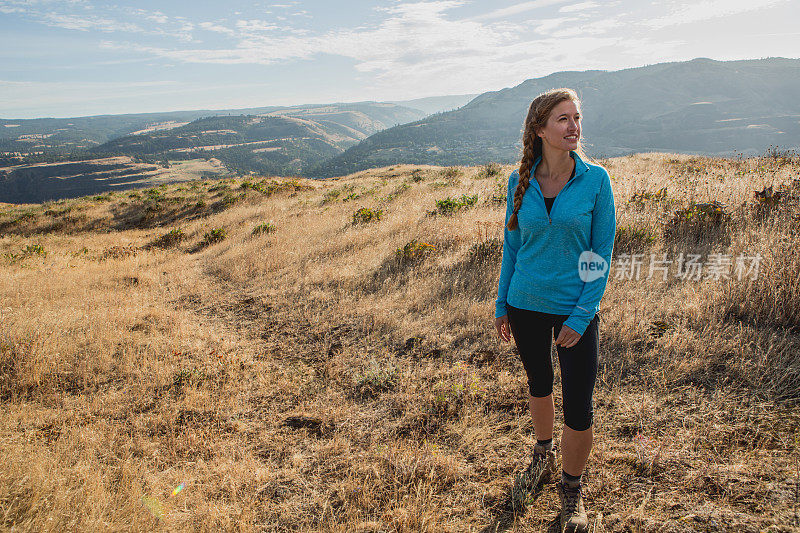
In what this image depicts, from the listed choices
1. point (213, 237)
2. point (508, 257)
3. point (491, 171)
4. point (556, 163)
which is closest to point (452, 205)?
point (508, 257)

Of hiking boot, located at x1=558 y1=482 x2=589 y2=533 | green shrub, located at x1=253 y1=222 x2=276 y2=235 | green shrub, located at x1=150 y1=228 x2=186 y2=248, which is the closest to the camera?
hiking boot, located at x1=558 y1=482 x2=589 y2=533

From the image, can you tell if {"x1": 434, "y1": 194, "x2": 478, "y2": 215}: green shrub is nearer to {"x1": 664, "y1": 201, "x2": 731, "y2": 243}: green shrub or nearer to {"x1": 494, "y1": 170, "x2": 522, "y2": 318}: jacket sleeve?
{"x1": 664, "y1": 201, "x2": 731, "y2": 243}: green shrub

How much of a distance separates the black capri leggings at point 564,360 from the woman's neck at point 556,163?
92 cm

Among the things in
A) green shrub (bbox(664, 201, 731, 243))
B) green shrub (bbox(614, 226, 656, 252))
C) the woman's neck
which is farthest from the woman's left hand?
green shrub (bbox(664, 201, 731, 243))

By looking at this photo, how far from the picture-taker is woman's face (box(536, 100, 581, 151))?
2.21 meters

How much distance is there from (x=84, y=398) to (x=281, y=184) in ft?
66.4

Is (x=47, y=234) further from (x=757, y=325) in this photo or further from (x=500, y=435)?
(x=757, y=325)

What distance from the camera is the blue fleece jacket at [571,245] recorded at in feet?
7.09

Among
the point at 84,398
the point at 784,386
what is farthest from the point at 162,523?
the point at 784,386

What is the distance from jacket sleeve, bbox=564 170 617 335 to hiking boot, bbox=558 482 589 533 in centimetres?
120

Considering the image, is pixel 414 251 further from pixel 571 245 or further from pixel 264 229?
pixel 264 229

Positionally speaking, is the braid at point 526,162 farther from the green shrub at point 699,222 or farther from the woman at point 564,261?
the green shrub at point 699,222

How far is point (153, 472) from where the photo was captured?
3180mm

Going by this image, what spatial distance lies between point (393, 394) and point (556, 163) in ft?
9.70
